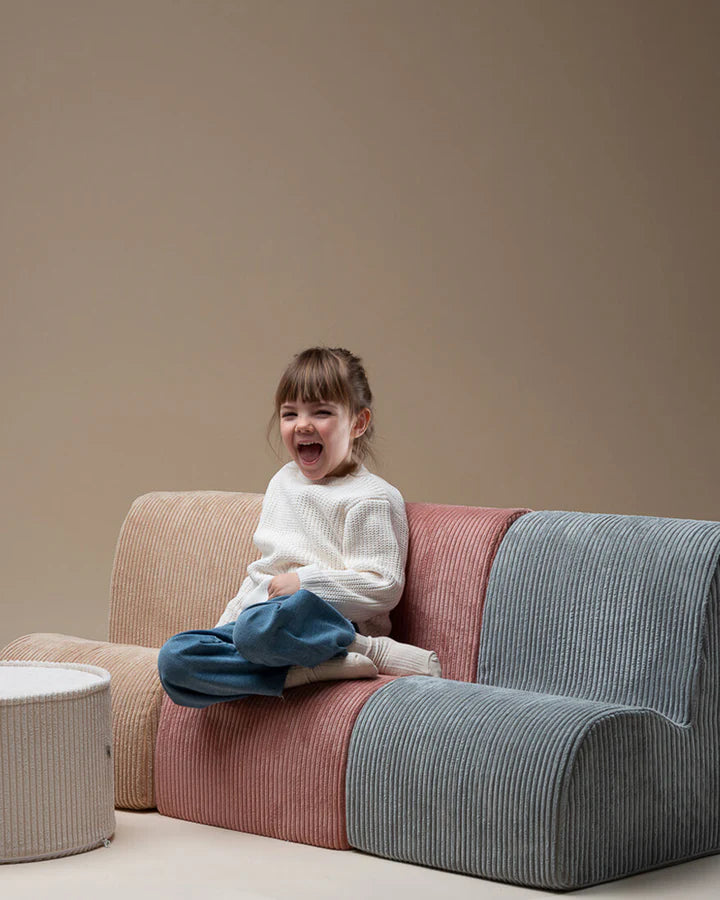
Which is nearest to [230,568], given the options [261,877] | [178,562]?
[178,562]

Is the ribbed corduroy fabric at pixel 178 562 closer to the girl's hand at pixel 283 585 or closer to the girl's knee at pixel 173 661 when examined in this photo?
the girl's hand at pixel 283 585

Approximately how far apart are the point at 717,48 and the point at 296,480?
301 centimetres

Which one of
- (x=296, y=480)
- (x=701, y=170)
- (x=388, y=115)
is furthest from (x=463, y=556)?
(x=701, y=170)

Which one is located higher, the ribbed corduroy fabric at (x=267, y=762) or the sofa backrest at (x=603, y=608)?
the sofa backrest at (x=603, y=608)

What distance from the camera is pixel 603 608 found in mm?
2480

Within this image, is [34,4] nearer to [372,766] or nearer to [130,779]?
[130,779]

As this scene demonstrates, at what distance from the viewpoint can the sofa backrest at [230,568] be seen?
268 centimetres

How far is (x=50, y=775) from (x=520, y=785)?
774 mm

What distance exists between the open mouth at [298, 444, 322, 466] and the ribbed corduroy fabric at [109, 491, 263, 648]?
23 centimetres

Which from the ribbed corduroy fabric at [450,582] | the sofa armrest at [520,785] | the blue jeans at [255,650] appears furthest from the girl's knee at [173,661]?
the ribbed corduroy fabric at [450,582]

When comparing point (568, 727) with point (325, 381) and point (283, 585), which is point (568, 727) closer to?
point (283, 585)

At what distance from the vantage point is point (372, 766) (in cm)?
236

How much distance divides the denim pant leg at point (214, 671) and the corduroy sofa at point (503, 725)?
6 centimetres

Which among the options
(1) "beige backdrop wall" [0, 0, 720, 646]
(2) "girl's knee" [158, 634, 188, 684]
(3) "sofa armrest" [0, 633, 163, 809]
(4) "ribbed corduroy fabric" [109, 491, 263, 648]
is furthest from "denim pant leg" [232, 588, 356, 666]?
(1) "beige backdrop wall" [0, 0, 720, 646]
